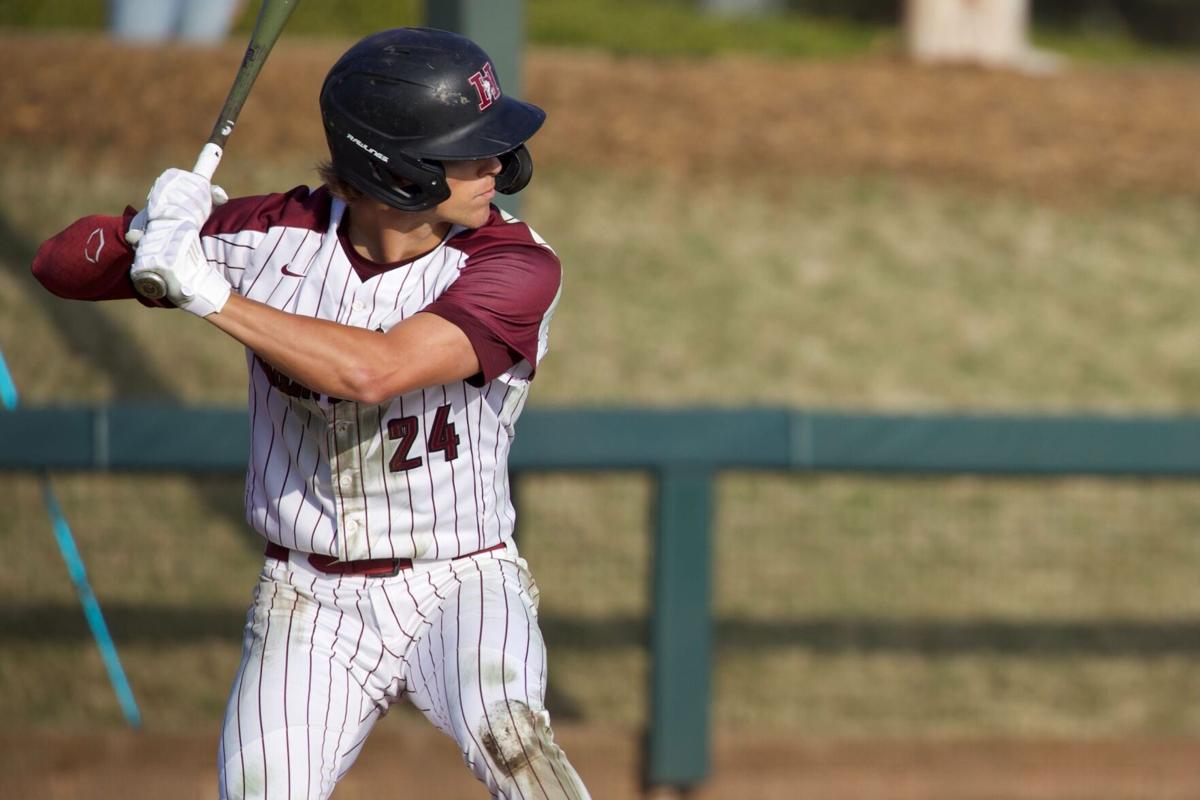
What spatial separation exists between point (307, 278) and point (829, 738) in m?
2.65

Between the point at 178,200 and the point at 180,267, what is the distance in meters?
0.17

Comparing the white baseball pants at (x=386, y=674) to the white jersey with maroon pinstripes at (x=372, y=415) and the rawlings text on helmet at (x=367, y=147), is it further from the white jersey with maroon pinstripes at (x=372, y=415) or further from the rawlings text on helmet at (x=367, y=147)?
the rawlings text on helmet at (x=367, y=147)

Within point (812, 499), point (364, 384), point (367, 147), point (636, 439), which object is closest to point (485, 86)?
point (367, 147)

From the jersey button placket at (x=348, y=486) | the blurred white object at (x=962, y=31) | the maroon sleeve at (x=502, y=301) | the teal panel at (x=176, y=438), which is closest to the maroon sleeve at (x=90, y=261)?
the jersey button placket at (x=348, y=486)

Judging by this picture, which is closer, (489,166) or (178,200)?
(178,200)

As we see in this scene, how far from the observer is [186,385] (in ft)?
21.6

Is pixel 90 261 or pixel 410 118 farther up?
Answer: pixel 410 118

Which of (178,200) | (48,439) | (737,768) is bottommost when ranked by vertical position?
(737,768)

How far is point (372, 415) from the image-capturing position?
10.2 ft

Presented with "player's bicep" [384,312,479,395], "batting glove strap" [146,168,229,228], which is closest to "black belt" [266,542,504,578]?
"player's bicep" [384,312,479,395]

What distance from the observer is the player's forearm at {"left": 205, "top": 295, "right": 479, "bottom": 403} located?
9.07 ft

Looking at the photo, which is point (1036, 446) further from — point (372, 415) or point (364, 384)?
point (364, 384)

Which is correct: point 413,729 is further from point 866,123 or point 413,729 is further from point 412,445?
point 866,123

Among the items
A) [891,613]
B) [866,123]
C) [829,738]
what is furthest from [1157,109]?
[829,738]
